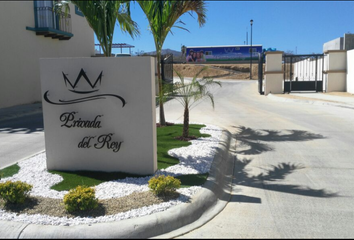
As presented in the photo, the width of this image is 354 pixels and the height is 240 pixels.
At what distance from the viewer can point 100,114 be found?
258 inches

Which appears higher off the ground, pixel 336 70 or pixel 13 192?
pixel 336 70

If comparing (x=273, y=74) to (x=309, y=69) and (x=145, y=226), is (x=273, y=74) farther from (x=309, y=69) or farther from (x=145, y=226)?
(x=145, y=226)

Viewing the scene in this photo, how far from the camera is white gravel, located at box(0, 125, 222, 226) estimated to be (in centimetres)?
454

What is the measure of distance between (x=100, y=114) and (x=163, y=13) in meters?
4.50

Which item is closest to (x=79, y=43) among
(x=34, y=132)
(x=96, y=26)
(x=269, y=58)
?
(x=269, y=58)

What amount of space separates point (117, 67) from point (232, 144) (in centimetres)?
455

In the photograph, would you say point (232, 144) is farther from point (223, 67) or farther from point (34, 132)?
point (223, 67)

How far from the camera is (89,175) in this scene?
6.46m

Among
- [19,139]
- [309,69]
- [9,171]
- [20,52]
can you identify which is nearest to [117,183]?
[9,171]

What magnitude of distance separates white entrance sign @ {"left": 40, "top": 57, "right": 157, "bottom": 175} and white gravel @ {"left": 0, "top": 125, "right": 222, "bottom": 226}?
1.35 ft

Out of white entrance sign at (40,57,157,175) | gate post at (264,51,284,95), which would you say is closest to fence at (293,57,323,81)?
gate post at (264,51,284,95)

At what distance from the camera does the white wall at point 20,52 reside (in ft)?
57.9

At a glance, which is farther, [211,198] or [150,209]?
[211,198]

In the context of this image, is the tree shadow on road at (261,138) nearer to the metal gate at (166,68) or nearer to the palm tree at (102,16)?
the palm tree at (102,16)
